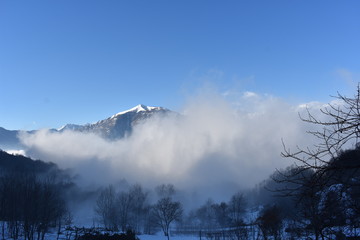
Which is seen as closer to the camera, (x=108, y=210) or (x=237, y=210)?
(x=108, y=210)

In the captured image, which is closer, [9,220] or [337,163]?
[337,163]

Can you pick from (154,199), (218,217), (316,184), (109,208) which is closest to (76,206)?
(154,199)

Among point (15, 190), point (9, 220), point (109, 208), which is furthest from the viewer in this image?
Answer: point (109, 208)

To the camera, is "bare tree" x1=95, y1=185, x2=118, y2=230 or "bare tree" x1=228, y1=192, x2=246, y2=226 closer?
"bare tree" x1=95, y1=185, x2=118, y2=230

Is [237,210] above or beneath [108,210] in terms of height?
beneath

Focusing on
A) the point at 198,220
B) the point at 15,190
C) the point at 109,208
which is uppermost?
the point at 15,190

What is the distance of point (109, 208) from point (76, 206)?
49.6 metres

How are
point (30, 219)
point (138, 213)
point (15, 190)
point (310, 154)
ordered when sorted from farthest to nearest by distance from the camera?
1. point (138, 213)
2. point (15, 190)
3. point (30, 219)
4. point (310, 154)

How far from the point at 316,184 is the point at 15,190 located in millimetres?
57623

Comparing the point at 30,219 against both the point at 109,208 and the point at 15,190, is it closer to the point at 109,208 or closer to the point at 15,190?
the point at 15,190

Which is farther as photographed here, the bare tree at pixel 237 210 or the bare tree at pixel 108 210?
the bare tree at pixel 237 210

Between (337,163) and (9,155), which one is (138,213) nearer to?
(9,155)

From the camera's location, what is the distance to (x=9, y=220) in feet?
159

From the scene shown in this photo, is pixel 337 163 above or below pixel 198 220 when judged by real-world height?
above
